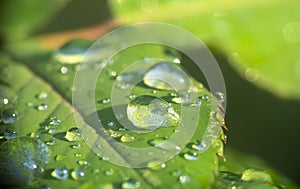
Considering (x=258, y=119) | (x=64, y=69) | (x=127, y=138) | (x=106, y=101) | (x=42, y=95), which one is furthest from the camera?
(x=258, y=119)

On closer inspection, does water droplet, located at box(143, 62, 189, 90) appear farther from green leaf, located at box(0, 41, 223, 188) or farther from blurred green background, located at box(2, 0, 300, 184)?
blurred green background, located at box(2, 0, 300, 184)

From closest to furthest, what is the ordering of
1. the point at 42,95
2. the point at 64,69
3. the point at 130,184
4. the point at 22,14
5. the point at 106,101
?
the point at 130,184
the point at 106,101
the point at 42,95
the point at 64,69
the point at 22,14

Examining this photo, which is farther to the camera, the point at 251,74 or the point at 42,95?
the point at 251,74

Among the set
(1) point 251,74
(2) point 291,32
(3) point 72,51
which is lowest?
(1) point 251,74

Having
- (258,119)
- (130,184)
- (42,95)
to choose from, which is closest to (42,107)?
(42,95)

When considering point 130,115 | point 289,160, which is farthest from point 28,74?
point 289,160

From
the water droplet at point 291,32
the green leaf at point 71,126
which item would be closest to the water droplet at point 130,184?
the green leaf at point 71,126

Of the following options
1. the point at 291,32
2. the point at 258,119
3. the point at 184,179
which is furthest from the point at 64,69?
the point at 258,119

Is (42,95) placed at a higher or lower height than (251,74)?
higher

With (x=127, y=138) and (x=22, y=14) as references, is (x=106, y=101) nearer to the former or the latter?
(x=127, y=138)
